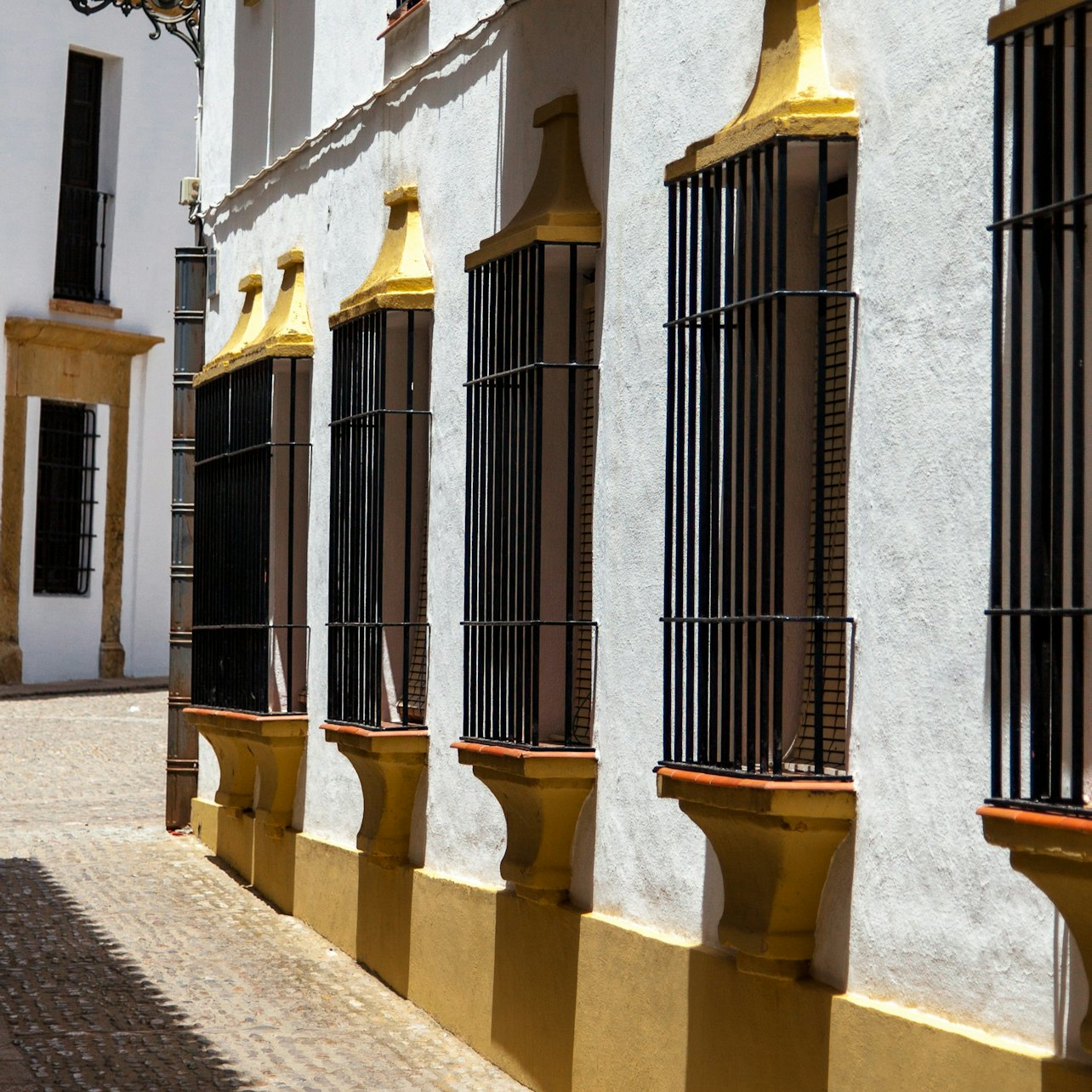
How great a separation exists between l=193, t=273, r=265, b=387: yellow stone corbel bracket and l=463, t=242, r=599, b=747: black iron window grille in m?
4.44

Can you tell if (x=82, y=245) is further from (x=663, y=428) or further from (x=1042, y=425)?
(x=1042, y=425)

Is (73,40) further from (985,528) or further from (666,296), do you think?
(985,528)

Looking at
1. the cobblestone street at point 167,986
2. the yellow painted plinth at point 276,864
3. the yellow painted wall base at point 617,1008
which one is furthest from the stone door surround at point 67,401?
the yellow painted wall base at point 617,1008

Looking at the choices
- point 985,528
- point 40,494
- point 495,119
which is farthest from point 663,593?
point 40,494

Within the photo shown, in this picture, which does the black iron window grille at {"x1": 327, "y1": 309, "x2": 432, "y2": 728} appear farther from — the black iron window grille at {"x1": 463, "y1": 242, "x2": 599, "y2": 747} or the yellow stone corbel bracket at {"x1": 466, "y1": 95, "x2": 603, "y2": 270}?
the yellow stone corbel bracket at {"x1": 466, "y1": 95, "x2": 603, "y2": 270}

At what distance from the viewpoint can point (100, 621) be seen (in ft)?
78.6

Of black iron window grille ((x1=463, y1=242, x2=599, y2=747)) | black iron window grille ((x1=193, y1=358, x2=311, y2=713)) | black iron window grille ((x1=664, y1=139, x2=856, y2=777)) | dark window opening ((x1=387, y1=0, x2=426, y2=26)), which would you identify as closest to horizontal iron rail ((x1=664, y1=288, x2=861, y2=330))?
black iron window grille ((x1=664, y1=139, x2=856, y2=777))

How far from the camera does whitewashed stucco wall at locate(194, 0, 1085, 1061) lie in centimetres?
469

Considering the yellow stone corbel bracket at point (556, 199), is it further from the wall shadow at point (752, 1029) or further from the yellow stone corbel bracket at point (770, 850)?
the wall shadow at point (752, 1029)

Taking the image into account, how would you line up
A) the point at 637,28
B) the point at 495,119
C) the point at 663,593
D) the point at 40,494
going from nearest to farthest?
the point at 663,593 < the point at 637,28 < the point at 495,119 < the point at 40,494

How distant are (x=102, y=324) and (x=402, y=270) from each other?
15.8 metres

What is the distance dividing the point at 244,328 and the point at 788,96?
285 inches

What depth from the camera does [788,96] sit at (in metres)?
5.41

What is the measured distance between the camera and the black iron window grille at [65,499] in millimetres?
23594
